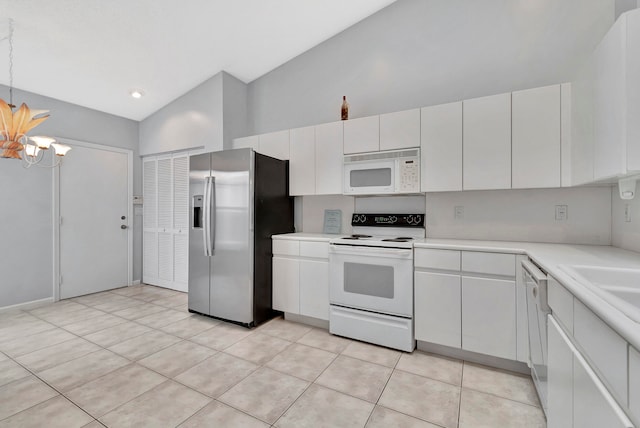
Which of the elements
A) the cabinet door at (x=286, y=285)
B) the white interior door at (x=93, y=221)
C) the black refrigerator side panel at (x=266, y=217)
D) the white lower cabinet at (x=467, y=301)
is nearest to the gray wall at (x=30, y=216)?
the white interior door at (x=93, y=221)

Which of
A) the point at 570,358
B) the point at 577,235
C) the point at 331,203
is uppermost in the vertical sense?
the point at 331,203

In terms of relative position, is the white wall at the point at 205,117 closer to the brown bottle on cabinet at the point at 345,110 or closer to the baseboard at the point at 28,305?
the brown bottle on cabinet at the point at 345,110

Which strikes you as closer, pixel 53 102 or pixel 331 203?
pixel 331 203

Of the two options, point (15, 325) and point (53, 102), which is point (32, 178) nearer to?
point (53, 102)

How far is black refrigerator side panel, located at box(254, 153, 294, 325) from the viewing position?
306cm

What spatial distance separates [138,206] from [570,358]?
5533mm

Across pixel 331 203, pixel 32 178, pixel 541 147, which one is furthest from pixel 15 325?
pixel 541 147

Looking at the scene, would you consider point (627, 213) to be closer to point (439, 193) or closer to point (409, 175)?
point (439, 193)

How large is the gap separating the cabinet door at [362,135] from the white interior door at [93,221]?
381 cm

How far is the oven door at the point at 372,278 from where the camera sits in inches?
96.1

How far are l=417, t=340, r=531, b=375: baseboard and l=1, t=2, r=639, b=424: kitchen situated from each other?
65cm

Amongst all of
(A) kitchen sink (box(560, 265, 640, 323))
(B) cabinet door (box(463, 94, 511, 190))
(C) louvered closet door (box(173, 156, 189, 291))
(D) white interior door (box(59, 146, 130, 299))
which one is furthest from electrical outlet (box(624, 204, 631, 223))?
(D) white interior door (box(59, 146, 130, 299))

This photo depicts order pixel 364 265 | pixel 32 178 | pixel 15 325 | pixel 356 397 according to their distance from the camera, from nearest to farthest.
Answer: pixel 356 397 < pixel 364 265 < pixel 15 325 < pixel 32 178

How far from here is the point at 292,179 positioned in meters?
3.47
